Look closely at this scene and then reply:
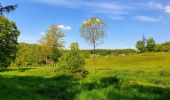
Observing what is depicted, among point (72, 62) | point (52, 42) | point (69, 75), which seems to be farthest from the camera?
point (52, 42)

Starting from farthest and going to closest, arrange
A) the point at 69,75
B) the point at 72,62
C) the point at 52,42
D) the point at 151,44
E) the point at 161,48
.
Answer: the point at 151,44 → the point at 161,48 → the point at 52,42 → the point at 72,62 → the point at 69,75

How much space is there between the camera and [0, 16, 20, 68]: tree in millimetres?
78938

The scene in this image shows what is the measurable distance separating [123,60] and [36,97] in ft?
410

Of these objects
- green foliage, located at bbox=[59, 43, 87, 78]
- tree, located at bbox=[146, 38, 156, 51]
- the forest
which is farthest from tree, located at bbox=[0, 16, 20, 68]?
tree, located at bbox=[146, 38, 156, 51]

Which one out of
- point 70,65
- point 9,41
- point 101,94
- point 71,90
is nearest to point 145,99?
point 101,94

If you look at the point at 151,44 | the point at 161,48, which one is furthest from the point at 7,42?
the point at 151,44

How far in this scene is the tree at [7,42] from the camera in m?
78.9

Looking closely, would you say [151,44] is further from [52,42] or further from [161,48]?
[52,42]

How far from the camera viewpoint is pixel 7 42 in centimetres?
8219

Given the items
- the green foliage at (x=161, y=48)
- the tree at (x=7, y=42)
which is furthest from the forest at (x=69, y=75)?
the green foliage at (x=161, y=48)

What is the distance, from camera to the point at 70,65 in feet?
162

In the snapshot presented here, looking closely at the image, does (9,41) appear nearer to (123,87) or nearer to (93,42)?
(93,42)

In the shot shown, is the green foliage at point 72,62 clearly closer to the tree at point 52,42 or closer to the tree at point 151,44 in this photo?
the tree at point 52,42

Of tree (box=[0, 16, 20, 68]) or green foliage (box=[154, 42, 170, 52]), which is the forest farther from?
green foliage (box=[154, 42, 170, 52])
